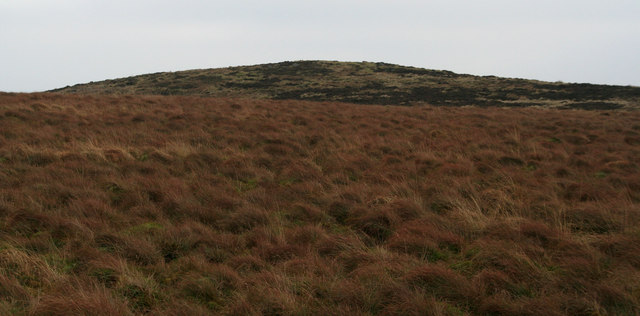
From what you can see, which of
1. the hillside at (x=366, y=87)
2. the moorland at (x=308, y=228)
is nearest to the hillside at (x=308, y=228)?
the moorland at (x=308, y=228)

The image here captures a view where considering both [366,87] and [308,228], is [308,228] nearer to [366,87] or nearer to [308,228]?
[308,228]

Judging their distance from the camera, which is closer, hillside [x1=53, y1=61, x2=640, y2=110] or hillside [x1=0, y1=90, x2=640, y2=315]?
hillside [x1=0, y1=90, x2=640, y2=315]

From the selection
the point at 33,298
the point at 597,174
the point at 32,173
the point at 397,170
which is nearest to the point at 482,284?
the point at 33,298

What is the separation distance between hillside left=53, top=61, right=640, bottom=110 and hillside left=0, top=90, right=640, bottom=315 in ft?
84.3

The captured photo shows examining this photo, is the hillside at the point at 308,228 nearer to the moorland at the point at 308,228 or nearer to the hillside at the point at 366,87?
the moorland at the point at 308,228

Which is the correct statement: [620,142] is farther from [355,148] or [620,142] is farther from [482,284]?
[482,284]

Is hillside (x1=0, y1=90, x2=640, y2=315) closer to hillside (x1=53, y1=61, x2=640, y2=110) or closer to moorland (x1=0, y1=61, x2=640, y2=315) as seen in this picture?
moorland (x1=0, y1=61, x2=640, y2=315)

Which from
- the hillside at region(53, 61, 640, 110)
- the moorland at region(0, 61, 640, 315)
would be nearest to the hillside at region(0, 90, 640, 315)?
the moorland at region(0, 61, 640, 315)

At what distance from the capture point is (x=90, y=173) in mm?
7094

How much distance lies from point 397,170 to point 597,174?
428 cm

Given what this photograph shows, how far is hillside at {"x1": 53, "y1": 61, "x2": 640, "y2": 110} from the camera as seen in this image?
3378 centimetres

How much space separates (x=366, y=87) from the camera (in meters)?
44.6

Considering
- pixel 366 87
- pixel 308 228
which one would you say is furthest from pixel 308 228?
pixel 366 87

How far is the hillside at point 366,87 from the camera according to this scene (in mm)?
33781
